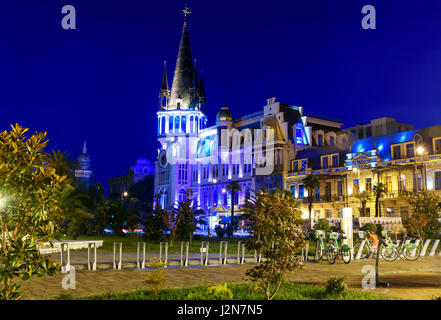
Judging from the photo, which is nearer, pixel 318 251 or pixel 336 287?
pixel 336 287

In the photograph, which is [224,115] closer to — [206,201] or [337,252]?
[206,201]

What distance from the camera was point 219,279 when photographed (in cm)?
1504

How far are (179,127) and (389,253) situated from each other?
73.8 metres

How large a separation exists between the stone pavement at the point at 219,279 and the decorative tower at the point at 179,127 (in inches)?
2709

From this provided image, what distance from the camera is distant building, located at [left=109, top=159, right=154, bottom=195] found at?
410ft

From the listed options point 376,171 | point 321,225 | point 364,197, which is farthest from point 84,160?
point 321,225

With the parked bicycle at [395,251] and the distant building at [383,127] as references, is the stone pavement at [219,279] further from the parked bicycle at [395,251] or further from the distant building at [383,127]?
the distant building at [383,127]

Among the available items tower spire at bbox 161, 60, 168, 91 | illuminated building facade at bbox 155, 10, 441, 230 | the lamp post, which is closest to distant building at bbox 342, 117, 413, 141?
illuminated building facade at bbox 155, 10, 441, 230

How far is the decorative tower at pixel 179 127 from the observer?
89.9 meters

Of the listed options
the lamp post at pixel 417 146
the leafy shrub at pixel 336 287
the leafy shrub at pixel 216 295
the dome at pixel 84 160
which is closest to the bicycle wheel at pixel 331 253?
the leafy shrub at pixel 336 287

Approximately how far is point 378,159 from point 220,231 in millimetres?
20586

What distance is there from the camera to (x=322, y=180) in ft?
199

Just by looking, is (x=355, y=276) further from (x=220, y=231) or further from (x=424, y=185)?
(x=220, y=231)
